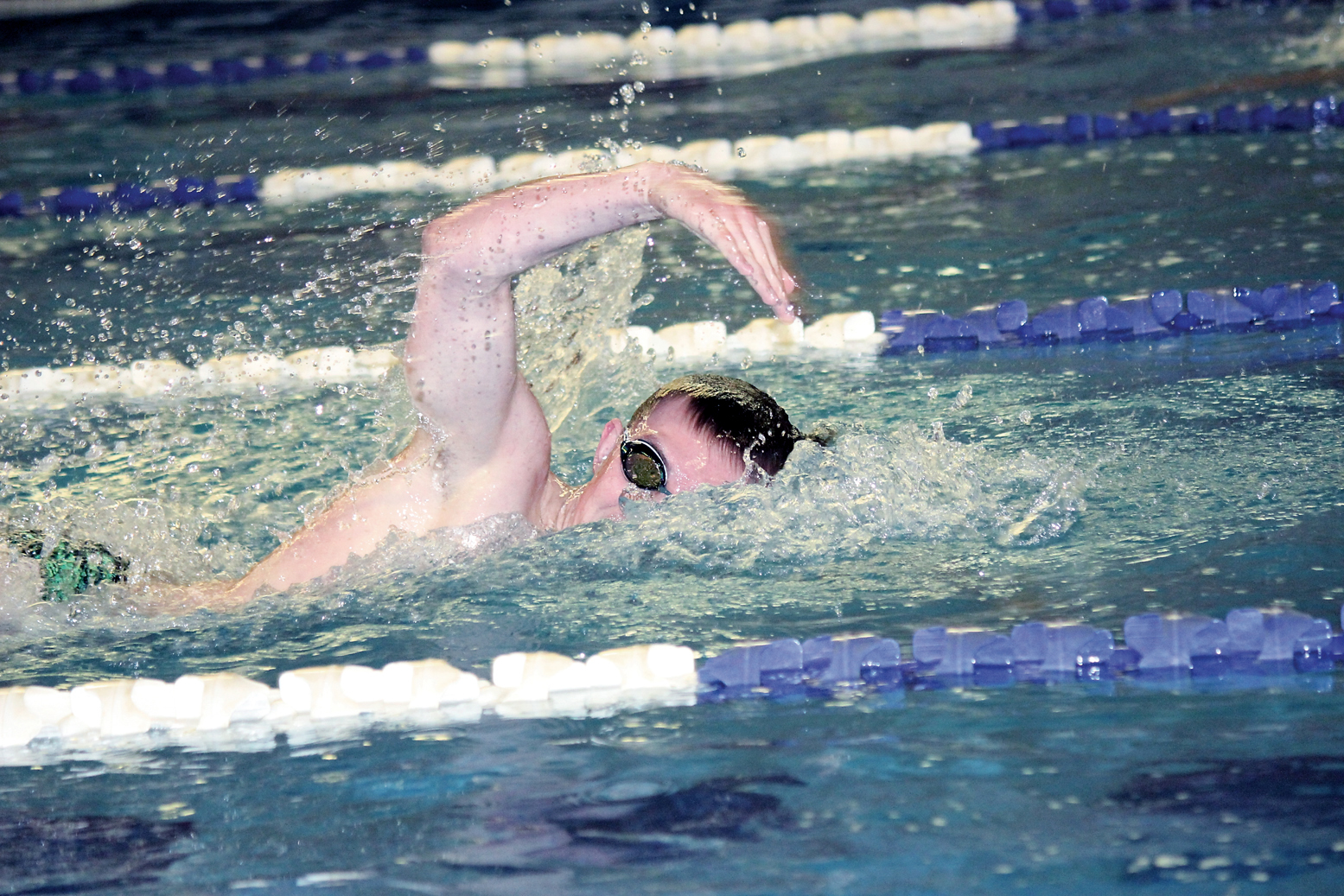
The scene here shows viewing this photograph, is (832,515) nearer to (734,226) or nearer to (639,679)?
(639,679)

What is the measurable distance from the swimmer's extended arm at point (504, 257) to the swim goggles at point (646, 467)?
7.6 inches

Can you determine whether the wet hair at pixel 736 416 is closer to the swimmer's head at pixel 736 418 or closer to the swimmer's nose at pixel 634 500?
the swimmer's head at pixel 736 418

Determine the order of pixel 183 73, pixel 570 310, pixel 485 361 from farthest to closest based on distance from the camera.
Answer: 1. pixel 183 73
2. pixel 570 310
3. pixel 485 361

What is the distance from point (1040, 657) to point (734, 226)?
0.69 metres

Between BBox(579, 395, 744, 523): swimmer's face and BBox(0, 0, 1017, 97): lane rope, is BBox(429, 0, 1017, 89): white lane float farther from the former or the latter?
BBox(579, 395, 744, 523): swimmer's face

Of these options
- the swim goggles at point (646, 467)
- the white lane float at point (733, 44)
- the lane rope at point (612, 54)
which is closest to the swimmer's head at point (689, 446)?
the swim goggles at point (646, 467)

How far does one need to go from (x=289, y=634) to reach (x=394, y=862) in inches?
28.2

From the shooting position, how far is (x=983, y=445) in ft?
9.21

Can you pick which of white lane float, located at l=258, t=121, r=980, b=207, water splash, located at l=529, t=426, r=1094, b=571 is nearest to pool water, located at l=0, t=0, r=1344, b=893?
water splash, located at l=529, t=426, r=1094, b=571

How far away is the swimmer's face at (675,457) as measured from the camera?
7.23 ft

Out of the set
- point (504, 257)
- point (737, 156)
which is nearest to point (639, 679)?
point (504, 257)

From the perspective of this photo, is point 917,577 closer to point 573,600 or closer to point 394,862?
point 573,600

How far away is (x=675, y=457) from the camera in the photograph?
86.7 inches

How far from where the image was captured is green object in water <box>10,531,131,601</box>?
2326 millimetres
